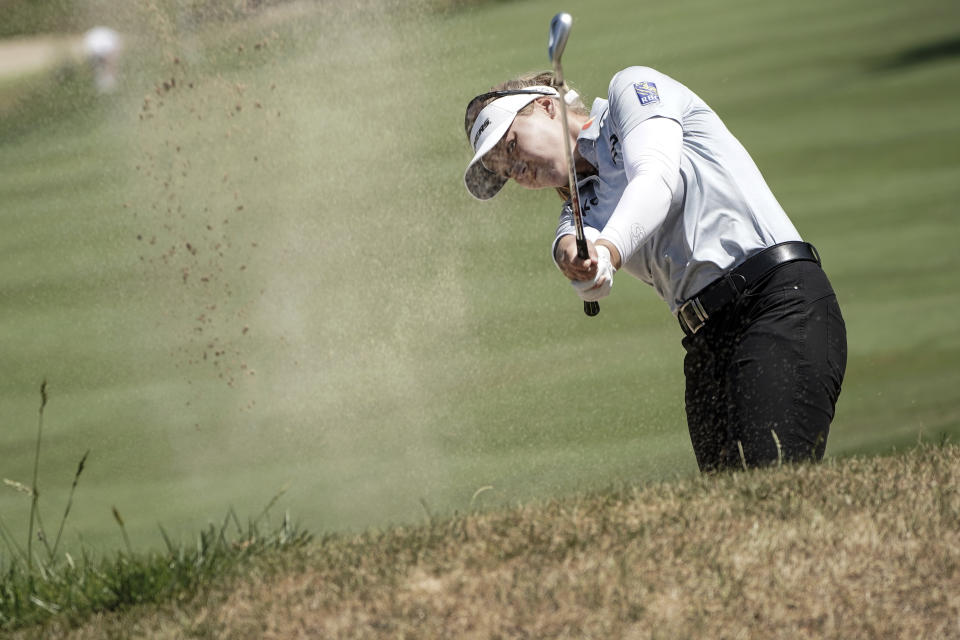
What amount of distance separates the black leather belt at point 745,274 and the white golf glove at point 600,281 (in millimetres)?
280

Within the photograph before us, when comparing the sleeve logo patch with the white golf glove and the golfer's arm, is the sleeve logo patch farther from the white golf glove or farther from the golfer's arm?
the white golf glove

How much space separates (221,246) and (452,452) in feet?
9.80

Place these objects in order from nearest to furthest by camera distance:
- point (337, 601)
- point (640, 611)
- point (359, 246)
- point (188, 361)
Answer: point (640, 611) < point (337, 601) < point (188, 361) < point (359, 246)

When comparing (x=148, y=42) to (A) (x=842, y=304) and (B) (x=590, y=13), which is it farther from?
(A) (x=842, y=304)

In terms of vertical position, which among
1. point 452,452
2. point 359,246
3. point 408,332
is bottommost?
point 452,452

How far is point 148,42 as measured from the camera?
10625mm

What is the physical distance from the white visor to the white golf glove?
0.55 meters

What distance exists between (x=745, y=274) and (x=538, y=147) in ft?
2.14

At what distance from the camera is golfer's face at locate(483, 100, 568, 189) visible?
9.65ft

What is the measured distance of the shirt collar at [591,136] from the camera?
2.96 meters

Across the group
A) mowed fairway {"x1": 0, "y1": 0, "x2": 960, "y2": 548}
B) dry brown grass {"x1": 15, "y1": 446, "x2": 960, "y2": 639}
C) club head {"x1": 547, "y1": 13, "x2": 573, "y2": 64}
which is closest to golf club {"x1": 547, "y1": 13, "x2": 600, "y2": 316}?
club head {"x1": 547, "y1": 13, "x2": 573, "y2": 64}

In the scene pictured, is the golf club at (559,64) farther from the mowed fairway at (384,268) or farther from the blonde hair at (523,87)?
the mowed fairway at (384,268)

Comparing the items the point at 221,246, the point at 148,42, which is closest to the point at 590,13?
the point at 148,42

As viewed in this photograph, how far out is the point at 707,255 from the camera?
8.79ft
